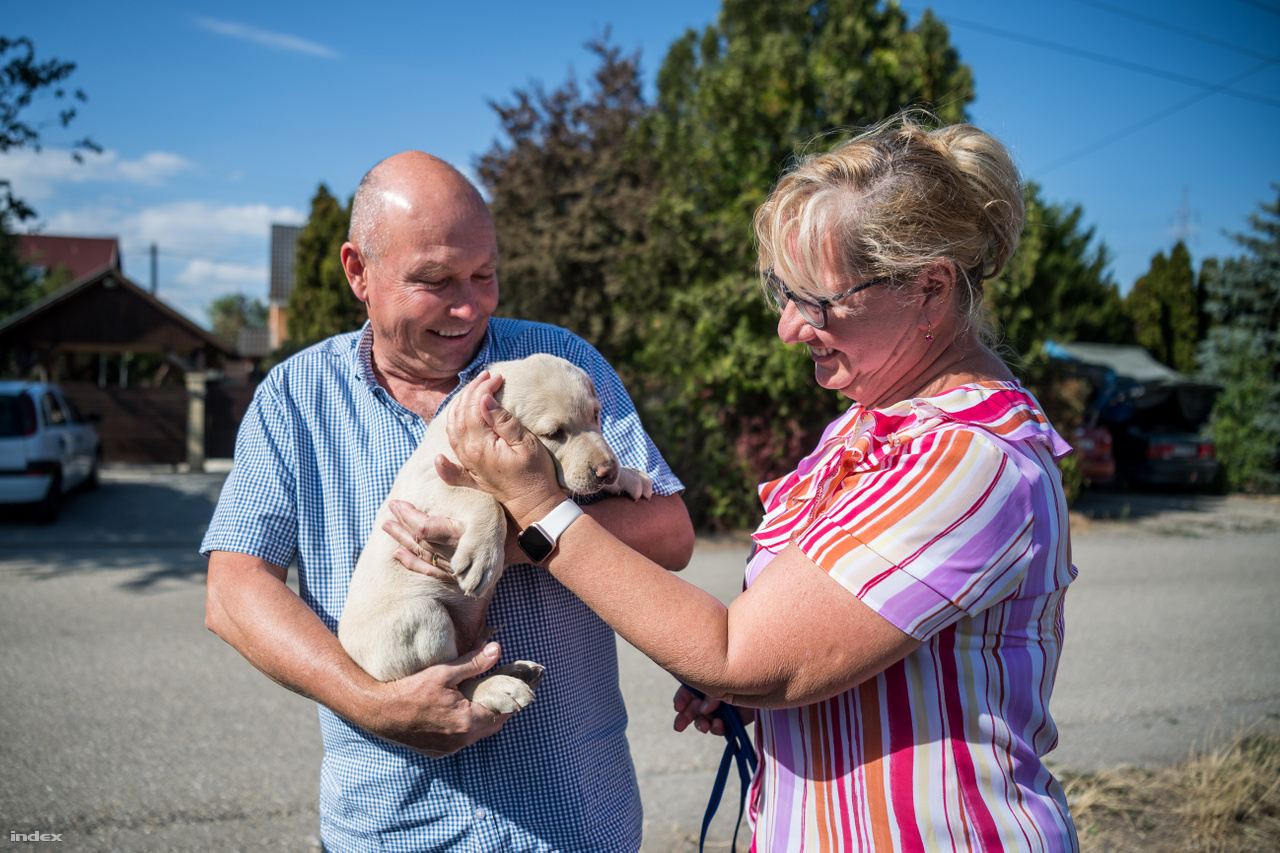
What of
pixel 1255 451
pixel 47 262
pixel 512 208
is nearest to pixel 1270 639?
pixel 1255 451

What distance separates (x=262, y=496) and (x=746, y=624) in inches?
53.4

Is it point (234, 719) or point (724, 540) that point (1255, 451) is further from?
point (234, 719)

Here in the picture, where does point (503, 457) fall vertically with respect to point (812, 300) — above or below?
below

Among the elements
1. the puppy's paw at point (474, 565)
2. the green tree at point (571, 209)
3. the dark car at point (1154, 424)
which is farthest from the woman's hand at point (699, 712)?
the dark car at point (1154, 424)

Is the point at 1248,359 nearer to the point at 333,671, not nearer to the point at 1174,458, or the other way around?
the point at 1174,458

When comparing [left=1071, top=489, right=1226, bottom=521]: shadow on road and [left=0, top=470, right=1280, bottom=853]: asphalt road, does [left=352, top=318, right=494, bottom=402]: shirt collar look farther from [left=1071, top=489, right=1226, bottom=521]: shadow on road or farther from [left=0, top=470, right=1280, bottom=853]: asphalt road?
[left=1071, top=489, right=1226, bottom=521]: shadow on road

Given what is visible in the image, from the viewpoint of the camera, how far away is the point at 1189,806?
4.01 metres

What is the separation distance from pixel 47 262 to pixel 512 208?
57.2m

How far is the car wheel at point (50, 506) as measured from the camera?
12062 millimetres

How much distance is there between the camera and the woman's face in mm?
1675

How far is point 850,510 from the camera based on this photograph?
149 centimetres

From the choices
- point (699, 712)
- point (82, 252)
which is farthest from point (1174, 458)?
point (82, 252)
